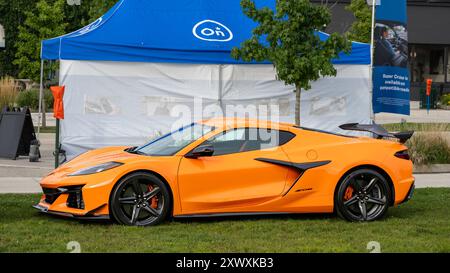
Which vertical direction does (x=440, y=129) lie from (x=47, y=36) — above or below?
below

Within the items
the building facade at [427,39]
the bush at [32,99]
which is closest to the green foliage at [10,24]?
the bush at [32,99]

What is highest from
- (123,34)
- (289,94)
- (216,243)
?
(123,34)

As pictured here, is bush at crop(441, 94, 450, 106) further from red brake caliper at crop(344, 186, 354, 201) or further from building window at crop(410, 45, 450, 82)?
red brake caliper at crop(344, 186, 354, 201)

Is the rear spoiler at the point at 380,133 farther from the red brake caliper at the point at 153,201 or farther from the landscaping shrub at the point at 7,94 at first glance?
the landscaping shrub at the point at 7,94

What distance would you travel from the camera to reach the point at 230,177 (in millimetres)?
9250

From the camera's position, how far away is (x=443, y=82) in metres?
43.0

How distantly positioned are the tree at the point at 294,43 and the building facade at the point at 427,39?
2542 cm

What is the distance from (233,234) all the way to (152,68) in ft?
27.0

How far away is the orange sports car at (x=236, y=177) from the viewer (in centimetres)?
896

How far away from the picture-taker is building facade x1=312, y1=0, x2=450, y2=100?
41156mm

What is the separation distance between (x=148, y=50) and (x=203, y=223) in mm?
7317
